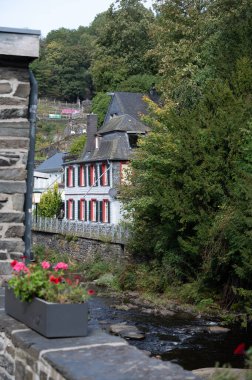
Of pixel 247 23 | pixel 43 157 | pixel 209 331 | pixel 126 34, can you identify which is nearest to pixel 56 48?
pixel 43 157

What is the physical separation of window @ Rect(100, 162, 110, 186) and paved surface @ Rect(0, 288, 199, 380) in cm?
3722

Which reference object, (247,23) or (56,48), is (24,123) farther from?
(56,48)

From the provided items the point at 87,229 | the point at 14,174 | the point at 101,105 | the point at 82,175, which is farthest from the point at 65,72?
the point at 14,174

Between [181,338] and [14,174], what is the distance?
38.5 feet

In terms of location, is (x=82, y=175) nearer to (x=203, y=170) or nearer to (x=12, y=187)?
(x=203, y=170)

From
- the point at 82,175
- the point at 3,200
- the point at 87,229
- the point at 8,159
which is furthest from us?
the point at 82,175

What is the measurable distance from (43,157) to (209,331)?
5849 cm

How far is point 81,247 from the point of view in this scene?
37719 millimetres

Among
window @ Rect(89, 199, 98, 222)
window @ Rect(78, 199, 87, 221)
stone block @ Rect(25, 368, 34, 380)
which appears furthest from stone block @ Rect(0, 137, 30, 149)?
window @ Rect(78, 199, 87, 221)

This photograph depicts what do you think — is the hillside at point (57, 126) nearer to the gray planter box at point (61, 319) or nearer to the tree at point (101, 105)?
the tree at point (101, 105)

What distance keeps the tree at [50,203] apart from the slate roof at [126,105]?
7.65 metres

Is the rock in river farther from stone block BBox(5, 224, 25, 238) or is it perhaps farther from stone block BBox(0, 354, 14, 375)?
stone block BBox(0, 354, 14, 375)

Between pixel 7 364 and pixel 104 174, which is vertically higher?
pixel 104 174

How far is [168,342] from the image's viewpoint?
17.5m
